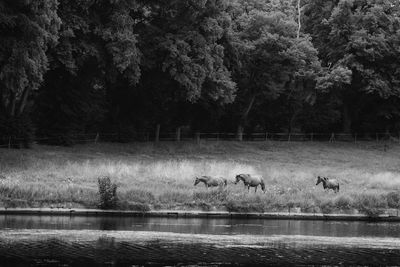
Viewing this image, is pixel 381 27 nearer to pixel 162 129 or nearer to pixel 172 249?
pixel 162 129

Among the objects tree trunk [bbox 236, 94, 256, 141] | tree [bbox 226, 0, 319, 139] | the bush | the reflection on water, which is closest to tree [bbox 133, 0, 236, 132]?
tree [bbox 226, 0, 319, 139]

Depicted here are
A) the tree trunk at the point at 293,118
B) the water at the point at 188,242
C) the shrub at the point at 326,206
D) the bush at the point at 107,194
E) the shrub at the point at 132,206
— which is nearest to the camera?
the water at the point at 188,242

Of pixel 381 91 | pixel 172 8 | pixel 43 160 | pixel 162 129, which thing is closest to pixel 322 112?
pixel 381 91

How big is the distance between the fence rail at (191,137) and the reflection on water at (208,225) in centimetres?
2248

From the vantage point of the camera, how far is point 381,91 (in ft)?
240

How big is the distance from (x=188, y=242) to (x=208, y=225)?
17.2 feet

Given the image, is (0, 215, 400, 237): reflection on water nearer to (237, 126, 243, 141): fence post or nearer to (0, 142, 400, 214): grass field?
(0, 142, 400, 214): grass field

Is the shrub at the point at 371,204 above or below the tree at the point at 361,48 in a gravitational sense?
below

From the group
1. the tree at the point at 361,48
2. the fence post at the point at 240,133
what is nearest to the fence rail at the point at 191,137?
the fence post at the point at 240,133

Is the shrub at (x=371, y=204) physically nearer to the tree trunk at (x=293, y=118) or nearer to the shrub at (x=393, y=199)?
the shrub at (x=393, y=199)

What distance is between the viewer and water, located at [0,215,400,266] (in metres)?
21.5

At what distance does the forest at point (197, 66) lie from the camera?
51438mm

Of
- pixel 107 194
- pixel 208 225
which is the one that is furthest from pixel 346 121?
pixel 208 225

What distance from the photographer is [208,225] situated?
30.0 metres
